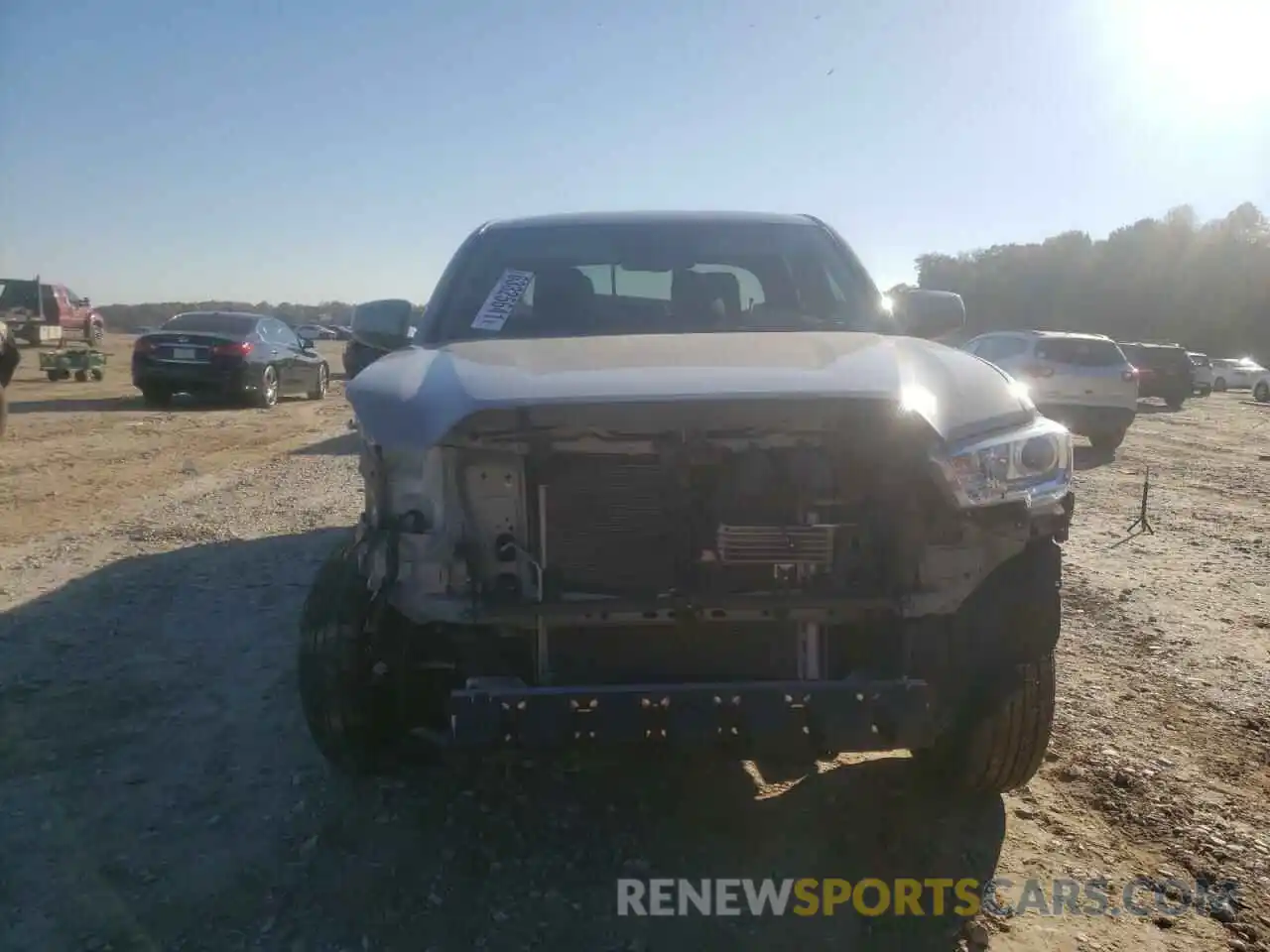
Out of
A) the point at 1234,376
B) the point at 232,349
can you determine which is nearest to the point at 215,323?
the point at 232,349

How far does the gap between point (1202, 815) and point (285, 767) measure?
2.89m

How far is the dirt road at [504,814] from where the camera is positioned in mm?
2459

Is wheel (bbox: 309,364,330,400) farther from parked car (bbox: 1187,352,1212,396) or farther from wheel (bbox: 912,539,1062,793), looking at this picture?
parked car (bbox: 1187,352,1212,396)

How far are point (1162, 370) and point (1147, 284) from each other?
36605mm

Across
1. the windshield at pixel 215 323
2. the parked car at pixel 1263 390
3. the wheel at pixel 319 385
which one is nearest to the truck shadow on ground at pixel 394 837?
the windshield at pixel 215 323

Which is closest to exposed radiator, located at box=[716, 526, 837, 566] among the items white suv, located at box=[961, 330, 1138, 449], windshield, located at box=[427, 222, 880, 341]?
windshield, located at box=[427, 222, 880, 341]

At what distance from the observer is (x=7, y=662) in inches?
164

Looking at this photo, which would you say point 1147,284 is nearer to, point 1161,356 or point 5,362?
point 1161,356

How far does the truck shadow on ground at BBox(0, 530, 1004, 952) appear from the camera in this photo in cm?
244

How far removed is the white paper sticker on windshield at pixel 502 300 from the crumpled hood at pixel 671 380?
540 mm

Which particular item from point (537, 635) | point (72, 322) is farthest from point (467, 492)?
point (72, 322)

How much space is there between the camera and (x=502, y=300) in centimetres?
389

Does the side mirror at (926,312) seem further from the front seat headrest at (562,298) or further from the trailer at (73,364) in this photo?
the trailer at (73,364)

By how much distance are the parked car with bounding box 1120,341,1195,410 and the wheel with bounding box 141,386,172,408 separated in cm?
2048
